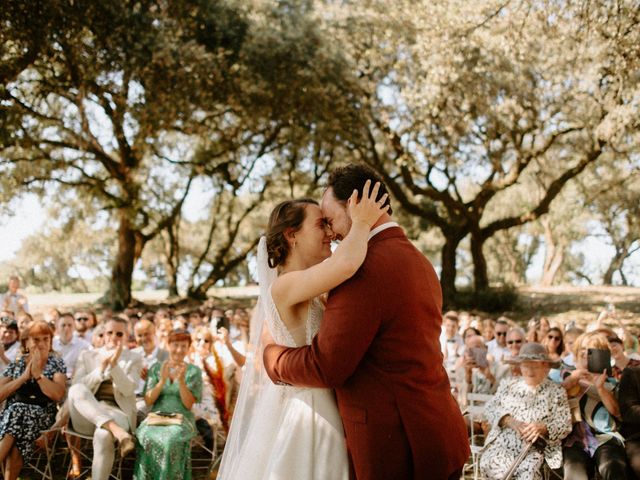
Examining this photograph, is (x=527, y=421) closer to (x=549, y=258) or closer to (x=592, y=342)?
(x=592, y=342)

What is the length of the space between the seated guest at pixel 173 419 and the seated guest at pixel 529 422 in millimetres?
2416

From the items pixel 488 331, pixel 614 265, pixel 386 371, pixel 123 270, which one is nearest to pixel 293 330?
pixel 386 371

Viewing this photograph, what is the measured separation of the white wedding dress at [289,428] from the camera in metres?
2.58

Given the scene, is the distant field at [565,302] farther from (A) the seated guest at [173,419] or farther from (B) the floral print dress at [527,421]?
(A) the seated guest at [173,419]

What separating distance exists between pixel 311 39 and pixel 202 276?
27769 millimetres

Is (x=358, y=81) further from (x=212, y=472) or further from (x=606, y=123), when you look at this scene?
(x=212, y=472)

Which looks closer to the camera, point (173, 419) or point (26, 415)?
point (173, 419)

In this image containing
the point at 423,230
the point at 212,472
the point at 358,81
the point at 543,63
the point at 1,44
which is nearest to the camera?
the point at 212,472

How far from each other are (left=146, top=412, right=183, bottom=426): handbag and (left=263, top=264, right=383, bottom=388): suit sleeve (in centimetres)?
335

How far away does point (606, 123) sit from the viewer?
44.4 ft

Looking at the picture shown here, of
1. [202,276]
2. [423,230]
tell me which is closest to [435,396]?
[423,230]

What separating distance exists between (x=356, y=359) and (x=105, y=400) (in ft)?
13.7

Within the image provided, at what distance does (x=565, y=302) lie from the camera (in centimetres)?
2109

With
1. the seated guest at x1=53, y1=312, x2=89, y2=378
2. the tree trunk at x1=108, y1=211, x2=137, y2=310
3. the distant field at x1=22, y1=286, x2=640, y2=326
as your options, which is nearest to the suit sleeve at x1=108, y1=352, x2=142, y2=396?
the seated guest at x1=53, y1=312, x2=89, y2=378
